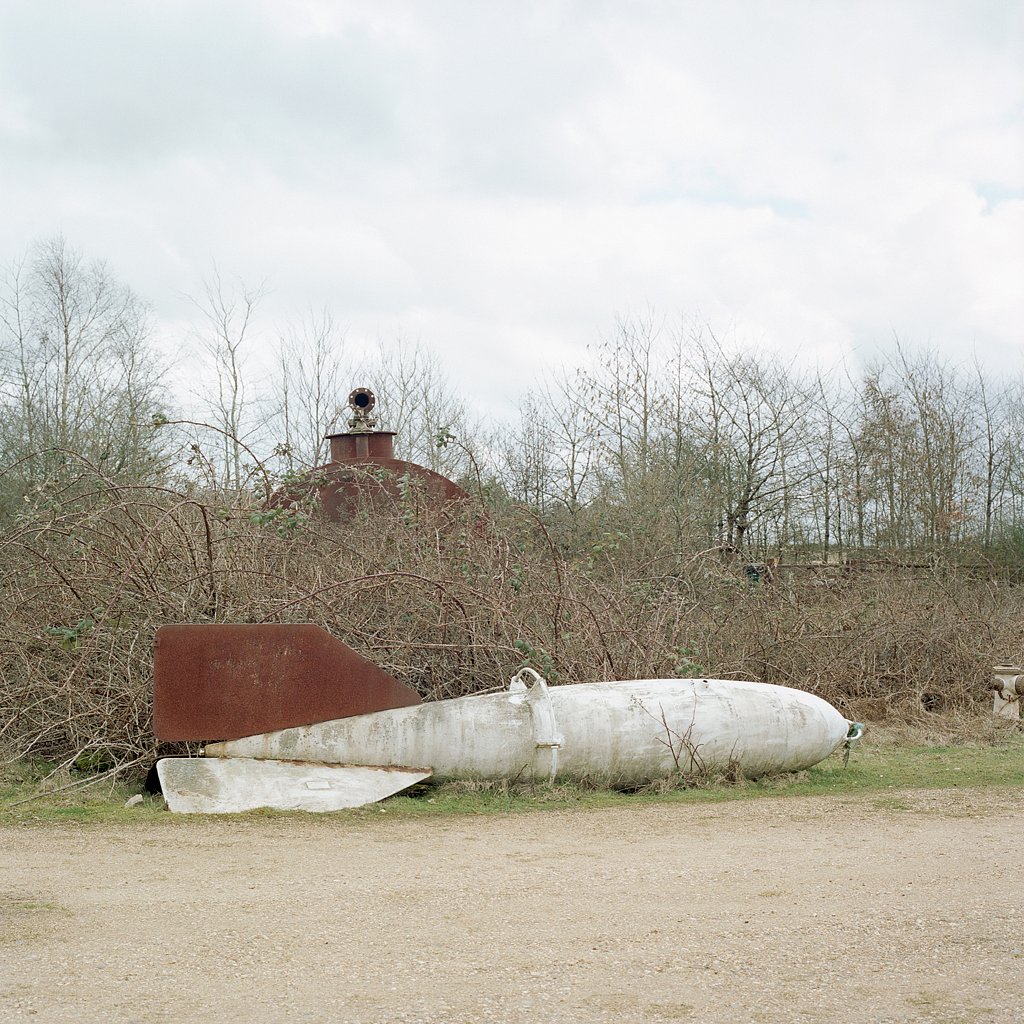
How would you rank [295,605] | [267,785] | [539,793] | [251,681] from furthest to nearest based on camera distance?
[295,605] < [539,793] < [251,681] < [267,785]

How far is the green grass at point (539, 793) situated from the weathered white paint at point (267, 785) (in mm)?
127

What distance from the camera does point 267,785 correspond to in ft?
24.9

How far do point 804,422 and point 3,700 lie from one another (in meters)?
17.9

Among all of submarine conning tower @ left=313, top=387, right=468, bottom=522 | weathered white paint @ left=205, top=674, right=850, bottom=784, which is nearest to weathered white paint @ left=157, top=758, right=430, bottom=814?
weathered white paint @ left=205, top=674, right=850, bottom=784

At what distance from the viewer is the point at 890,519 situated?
2372 cm

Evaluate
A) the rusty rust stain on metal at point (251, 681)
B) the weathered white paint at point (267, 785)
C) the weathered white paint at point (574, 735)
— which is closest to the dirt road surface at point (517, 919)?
the weathered white paint at point (267, 785)

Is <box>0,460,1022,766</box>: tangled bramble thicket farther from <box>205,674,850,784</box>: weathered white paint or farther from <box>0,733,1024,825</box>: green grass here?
<box>205,674,850,784</box>: weathered white paint

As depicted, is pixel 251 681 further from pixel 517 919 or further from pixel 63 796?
pixel 517 919

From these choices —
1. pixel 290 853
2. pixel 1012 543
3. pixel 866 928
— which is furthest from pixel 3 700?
pixel 1012 543

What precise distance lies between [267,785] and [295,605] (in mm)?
1841

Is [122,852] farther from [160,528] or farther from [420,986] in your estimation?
[160,528]

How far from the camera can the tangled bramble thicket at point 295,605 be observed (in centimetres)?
872

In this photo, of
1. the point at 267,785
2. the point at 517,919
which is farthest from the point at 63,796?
the point at 517,919

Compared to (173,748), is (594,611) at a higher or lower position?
higher
